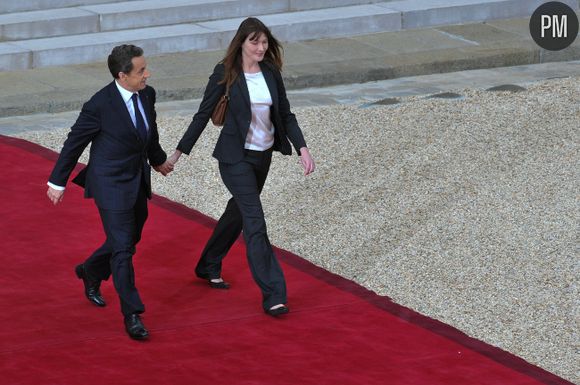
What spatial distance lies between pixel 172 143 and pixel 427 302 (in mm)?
3793

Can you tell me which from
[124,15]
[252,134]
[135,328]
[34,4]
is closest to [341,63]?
[124,15]

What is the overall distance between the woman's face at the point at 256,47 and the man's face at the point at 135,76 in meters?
0.62

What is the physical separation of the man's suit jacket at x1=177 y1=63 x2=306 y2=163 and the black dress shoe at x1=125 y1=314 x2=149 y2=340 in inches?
38.5

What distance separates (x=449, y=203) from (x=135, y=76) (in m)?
3.29

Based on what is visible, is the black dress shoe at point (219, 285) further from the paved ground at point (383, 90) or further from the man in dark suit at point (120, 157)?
the paved ground at point (383, 90)

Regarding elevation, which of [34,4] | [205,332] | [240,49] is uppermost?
[240,49]

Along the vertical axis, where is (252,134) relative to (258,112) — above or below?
below

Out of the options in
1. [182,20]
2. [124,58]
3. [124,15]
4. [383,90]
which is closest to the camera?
[124,58]

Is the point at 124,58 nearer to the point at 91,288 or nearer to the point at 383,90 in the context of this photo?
the point at 91,288

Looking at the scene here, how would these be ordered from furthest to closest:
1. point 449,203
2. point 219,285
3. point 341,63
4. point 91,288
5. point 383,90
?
point 341,63, point 383,90, point 449,203, point 219,285, point 91,288

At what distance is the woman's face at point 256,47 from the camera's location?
7.56 metres

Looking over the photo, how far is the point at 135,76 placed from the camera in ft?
23.8

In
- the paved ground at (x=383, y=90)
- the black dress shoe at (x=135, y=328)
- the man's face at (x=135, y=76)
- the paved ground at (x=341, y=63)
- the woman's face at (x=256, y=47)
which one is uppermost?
the woman's face at (x=256, y=47)

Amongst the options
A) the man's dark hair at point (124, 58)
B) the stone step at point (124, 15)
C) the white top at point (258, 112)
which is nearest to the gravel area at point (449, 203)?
the white top at point (258, 112)
